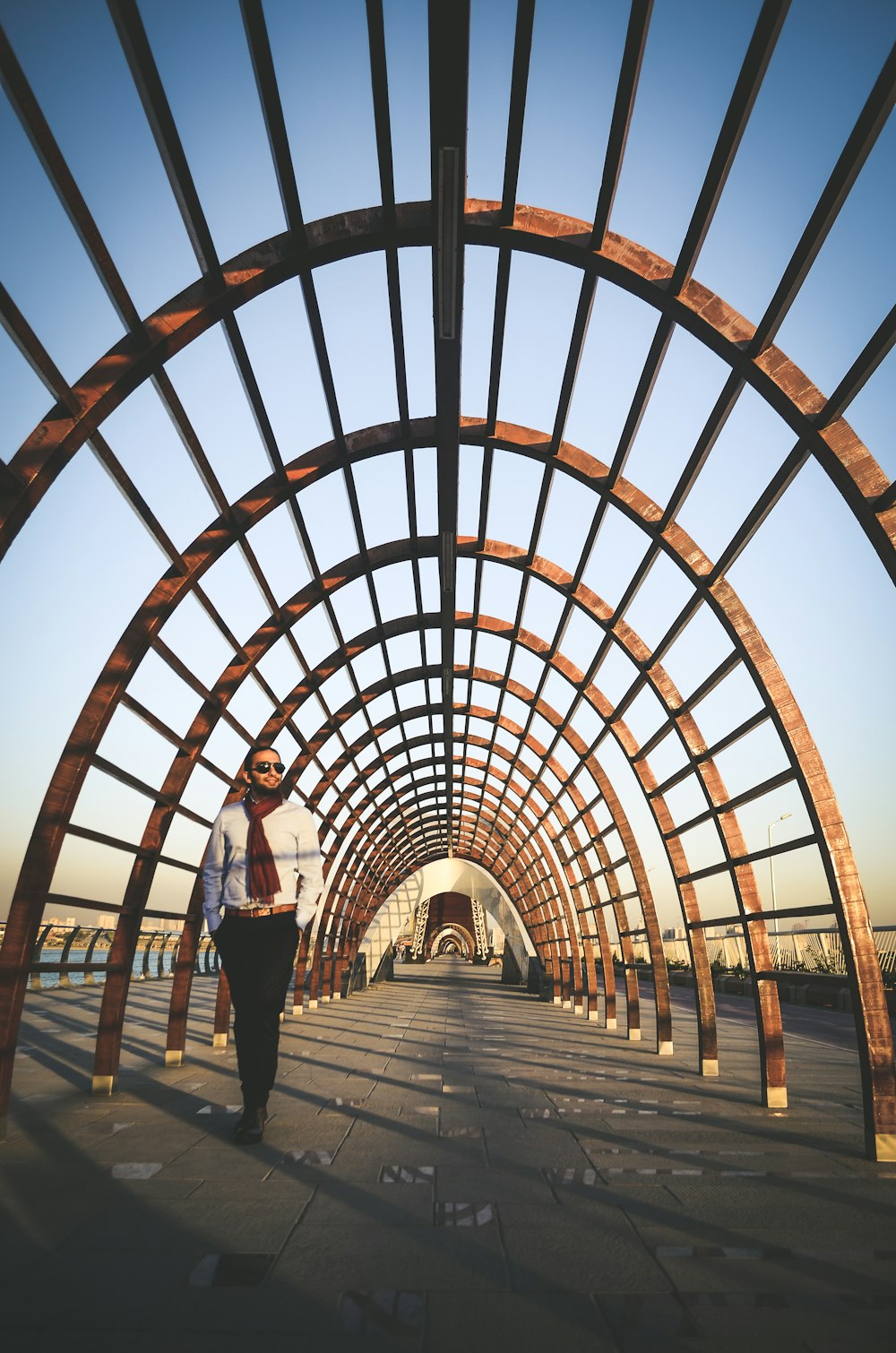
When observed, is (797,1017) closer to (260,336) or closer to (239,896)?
(239,896)

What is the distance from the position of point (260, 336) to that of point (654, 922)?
375 inches

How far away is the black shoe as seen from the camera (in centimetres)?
509

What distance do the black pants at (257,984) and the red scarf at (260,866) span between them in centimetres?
18

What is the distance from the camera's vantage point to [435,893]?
29.8 m

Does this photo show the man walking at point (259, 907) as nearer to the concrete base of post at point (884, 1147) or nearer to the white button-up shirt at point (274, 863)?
the white button-up shirt at point (274, 863)

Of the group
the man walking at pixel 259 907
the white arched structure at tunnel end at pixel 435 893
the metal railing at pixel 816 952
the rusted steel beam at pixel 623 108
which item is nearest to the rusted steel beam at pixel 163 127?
the rusted steel beam at pixel 623 108

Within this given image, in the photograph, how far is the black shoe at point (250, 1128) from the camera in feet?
16.7

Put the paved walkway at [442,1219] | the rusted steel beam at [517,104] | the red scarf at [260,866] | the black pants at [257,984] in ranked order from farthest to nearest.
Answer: the red scarf at [260,866] → the black pants at [257,984] → the rusted steel beam at [517,104] → the paved walkway at [442,1219]

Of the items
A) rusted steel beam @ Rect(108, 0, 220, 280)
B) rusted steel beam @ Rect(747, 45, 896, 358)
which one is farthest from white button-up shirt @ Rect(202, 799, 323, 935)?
rusted steel beam @ Rect(747, 45, 896, 358)

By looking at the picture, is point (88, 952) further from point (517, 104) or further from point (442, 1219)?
point (517, 104)

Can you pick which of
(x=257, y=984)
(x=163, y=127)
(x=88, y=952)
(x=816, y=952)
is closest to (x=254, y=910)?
(x=257, y=984)

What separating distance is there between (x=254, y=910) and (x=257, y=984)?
45 cm

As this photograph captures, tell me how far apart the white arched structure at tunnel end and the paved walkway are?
19432 mm

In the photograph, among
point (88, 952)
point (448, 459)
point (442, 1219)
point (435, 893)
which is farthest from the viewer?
point (435, 893)
